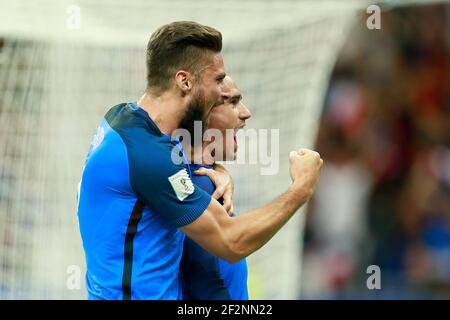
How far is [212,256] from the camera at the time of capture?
11.3 ft

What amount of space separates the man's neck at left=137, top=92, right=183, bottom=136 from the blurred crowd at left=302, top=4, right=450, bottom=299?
414 centimetres

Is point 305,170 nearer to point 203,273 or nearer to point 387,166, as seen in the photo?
point 203,273

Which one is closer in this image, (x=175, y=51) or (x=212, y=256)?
(x=175, y=51)

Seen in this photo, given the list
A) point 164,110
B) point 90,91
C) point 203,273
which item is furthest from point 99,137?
point 90,91

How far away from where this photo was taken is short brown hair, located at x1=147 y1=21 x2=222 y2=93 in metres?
3.18

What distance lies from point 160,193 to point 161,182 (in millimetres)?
42

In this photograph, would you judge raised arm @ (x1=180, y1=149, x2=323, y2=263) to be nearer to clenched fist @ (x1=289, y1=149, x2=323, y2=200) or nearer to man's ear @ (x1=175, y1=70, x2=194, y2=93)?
clenched fist @ (x1=289, y1=149, x2=323, y2=200)

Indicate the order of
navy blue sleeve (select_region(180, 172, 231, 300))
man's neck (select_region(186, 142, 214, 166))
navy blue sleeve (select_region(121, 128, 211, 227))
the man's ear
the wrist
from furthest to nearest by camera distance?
man's neck (select_region(186, 142, 214, 166)) < navy blue sleeve (select_region(180, 172, 231, 300)) < the man's ear < the wrist < navy blue sleeve (select_region(121, 128, 211, 227))

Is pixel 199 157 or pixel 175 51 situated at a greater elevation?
pixel 175 51

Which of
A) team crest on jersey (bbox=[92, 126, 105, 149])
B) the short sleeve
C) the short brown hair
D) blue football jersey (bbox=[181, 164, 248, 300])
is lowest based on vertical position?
blue football jersey (bbox=[181, 164, 248, 300])

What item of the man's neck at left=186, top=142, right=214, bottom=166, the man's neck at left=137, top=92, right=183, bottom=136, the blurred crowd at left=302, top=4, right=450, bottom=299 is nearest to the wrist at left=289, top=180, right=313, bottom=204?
the man's neck at left=137, top=92, right=183, bottom=136

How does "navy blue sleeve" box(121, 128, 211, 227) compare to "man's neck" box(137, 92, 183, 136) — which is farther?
"man's neck" box(137, 92, 183, 136)

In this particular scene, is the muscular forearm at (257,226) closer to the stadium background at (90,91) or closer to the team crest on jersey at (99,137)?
the team crest on jersey at (99,137)
